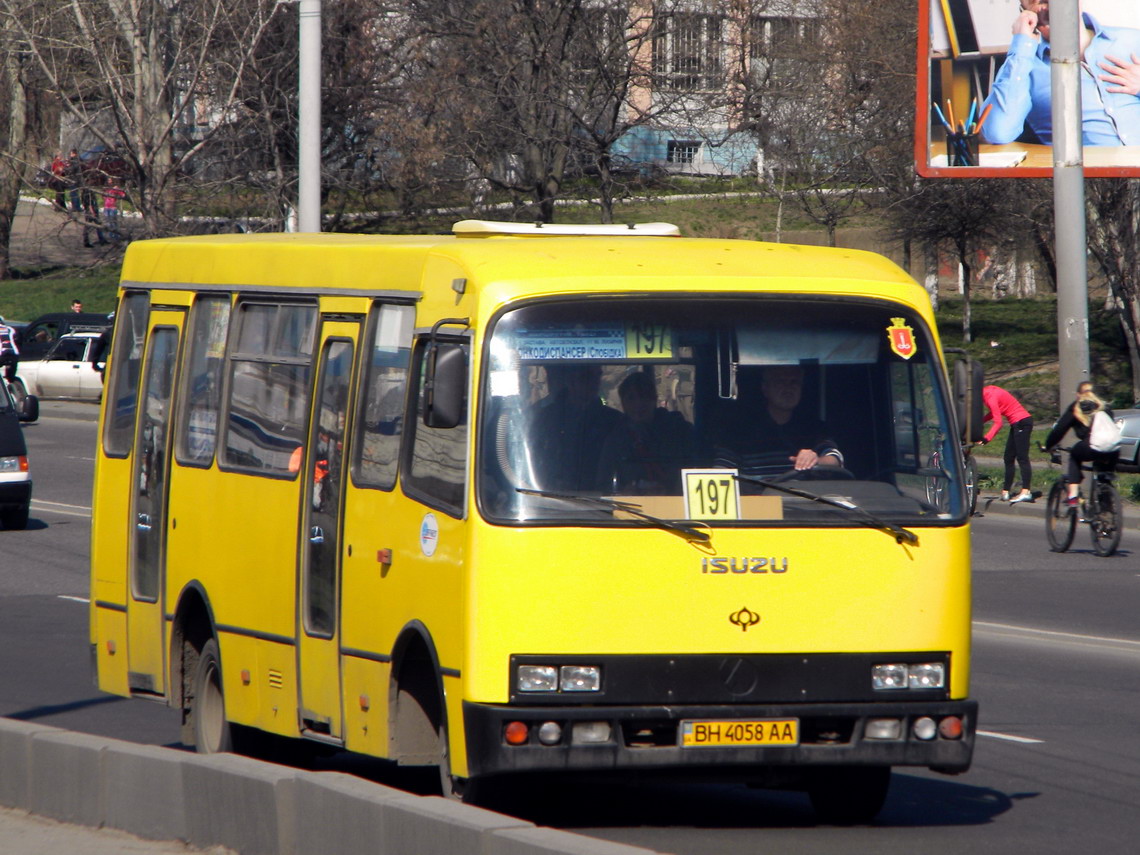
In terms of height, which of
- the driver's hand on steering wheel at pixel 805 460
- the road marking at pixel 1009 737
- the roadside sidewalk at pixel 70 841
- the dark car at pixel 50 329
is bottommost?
the road marking at pixel 1009 737

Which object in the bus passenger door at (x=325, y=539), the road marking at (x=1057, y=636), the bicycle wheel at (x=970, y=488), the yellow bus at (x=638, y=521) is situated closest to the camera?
the yellow bus at (x=638, y=521)

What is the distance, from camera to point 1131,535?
69.9 ft

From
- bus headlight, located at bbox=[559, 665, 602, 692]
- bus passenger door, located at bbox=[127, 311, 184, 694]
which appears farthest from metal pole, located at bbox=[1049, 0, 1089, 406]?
bus headlight, located at bbox=[559, 665, 602, 692]

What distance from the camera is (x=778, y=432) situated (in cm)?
682

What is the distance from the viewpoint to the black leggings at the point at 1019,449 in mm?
23203

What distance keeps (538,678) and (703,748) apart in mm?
621

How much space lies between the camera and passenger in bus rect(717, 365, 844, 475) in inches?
267

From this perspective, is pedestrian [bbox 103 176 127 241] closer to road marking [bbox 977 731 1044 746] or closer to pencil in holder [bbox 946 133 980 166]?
pencil in holder [bbox 946 133 980 166]

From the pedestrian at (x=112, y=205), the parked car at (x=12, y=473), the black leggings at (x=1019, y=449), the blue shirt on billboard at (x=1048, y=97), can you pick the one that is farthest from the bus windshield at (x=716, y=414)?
the pedestrian at (x=112, y=205)

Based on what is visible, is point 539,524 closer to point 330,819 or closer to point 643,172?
point 330,819

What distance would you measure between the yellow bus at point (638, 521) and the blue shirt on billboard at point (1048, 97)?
64.9 feet

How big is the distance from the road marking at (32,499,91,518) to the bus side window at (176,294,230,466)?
13.4m

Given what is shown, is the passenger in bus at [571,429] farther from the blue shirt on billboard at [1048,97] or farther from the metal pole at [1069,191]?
the blue shirt on billboard at [1048,97]

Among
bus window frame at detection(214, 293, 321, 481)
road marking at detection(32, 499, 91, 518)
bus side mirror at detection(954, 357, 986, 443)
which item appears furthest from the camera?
road marking at detection(32, 499, 91, 518)
